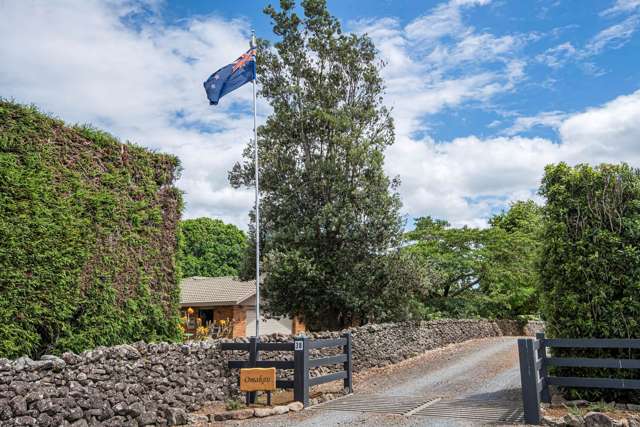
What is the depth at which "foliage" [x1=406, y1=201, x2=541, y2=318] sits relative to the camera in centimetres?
2697

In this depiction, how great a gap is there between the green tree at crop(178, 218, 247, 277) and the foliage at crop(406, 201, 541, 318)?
2399 cm

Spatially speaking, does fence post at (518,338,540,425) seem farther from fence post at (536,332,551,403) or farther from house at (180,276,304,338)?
house at (180,276,304,338)

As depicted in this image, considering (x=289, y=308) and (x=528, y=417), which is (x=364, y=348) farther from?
(x=528, y=417)

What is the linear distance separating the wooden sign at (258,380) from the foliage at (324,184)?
641 centimetres

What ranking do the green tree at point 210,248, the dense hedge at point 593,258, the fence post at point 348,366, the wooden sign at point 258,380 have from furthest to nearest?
the green tree at point 210,248 → the fence post at point 348,366 → the wooden sign at point 258,380 → the dense hedge at point 593,258

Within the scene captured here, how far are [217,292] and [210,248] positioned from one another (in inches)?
898

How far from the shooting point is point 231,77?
50.8ft

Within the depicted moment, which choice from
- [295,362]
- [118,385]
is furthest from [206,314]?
[118,385]

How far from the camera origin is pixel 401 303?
58.0 feet

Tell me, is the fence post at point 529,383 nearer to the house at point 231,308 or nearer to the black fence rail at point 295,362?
the black fence rail at point 295,362

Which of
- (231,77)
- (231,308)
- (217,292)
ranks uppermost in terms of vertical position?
(231,77)

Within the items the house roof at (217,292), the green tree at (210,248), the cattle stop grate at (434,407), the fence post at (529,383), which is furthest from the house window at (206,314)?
the green tree at (210,248)

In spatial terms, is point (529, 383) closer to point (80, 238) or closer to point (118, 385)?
point (118, 385)

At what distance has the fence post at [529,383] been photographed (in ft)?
25.8
